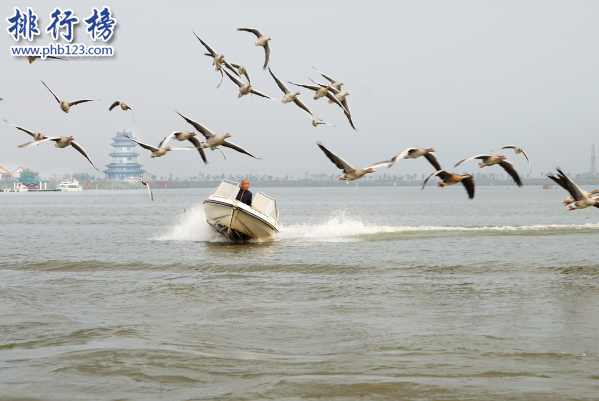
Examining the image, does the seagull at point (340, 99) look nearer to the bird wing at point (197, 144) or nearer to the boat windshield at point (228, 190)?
the bird wing at point (197, 144)

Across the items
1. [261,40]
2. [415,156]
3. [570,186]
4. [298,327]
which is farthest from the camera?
[261,40]

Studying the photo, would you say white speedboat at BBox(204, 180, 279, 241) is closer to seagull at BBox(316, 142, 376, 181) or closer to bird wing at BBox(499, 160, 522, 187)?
seagull at BBox(316, 142, 376, 181)

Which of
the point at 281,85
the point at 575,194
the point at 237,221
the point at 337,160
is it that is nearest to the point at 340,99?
the point at 281,85

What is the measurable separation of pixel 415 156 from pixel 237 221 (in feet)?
46.2

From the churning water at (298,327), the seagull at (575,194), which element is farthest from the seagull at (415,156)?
the churning water at (298,327)

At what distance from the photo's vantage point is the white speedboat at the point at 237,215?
24.9 meters

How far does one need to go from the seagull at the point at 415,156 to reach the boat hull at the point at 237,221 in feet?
40.2

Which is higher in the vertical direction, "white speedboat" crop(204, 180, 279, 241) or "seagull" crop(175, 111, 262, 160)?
"seagull" crop(175, 111, 262, 160)

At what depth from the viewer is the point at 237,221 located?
2534cm

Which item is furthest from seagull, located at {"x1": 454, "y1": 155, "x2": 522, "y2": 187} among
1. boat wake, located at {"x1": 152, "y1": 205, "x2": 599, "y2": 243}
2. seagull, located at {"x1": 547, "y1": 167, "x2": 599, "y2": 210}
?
boat wake, located at {"x1": 152, "y1": 205, "x2": 599, "y2": 243}

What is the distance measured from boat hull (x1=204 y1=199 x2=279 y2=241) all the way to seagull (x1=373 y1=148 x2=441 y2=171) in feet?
40.2

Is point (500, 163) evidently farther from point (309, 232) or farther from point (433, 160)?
point (309, 232)

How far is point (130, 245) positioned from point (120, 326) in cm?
1865

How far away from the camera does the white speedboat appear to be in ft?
81.8
